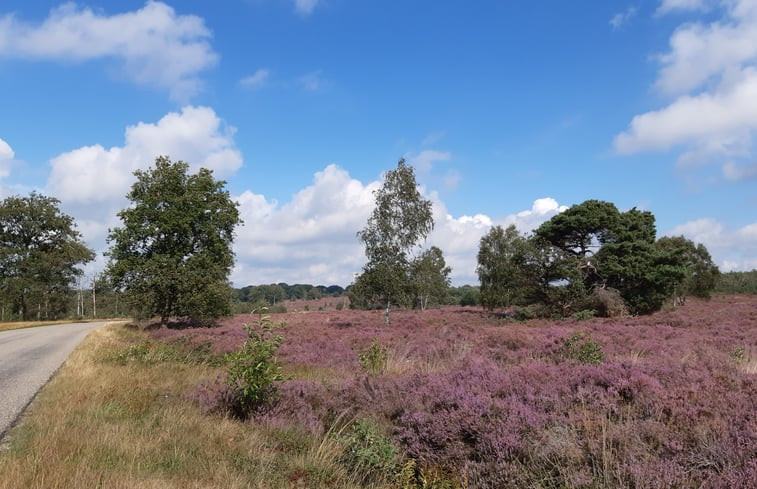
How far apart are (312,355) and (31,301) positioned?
180ft

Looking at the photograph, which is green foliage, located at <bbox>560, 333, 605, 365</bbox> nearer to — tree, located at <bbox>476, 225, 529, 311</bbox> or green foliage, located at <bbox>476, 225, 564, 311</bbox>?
green foliage, located at <bbox>476, 225, 564, 311</bbox>

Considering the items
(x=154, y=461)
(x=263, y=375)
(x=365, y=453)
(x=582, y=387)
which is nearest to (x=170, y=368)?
(x=263, y=375)

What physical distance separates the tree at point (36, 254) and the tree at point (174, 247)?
1233 inches

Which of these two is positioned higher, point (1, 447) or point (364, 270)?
point (364, 270)

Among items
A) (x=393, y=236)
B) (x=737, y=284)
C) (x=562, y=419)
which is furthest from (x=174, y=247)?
(x=737, y=284)

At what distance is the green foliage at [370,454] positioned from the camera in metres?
5.42

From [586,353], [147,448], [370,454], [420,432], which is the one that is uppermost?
[586,353]

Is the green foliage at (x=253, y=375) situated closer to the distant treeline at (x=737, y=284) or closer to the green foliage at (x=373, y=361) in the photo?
the green foliage at (x=373, y=361)

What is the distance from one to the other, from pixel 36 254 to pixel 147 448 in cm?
5944

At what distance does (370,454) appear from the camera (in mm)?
5566

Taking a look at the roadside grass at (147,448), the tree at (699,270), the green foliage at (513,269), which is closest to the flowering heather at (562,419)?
the roadside grass at (147,448)

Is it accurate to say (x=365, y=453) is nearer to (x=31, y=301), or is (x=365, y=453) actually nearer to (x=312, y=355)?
(x=312, y=355)

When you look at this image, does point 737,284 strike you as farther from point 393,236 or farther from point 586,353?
point 586,353

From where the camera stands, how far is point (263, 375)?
743 cm
